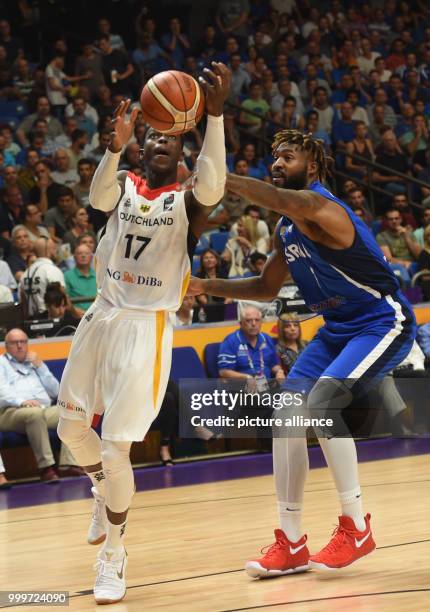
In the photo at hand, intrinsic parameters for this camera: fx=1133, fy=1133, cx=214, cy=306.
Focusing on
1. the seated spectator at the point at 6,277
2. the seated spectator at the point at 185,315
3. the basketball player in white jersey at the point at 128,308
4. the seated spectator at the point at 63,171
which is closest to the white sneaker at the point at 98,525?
the basketball player in white jersey at the point at 128,308

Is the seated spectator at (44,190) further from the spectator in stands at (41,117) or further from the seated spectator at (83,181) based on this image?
the spectator in stands at (41,117)

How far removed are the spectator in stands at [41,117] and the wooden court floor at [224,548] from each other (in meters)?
6.56

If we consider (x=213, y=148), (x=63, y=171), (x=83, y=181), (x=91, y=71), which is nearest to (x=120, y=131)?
(x=213, y=148)

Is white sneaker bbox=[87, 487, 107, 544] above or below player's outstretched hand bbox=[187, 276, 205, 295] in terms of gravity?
below

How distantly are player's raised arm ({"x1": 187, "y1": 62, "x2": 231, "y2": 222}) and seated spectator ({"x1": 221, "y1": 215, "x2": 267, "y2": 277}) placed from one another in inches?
272

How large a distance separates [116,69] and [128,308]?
Answer: 1081 cm

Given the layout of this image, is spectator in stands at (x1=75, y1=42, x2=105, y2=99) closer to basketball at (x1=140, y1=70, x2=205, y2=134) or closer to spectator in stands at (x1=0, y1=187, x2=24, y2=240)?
spectator in stands at (x1=0, y1=187, x2=24, y2=240)

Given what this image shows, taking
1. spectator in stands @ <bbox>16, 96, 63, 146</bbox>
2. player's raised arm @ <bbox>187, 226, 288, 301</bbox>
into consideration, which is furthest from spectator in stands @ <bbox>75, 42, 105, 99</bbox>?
player's raised arm @ <bbox>187, 226, 288, 301</bbox>

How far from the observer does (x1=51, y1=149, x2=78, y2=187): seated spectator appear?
13.4m

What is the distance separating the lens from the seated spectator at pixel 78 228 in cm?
1203

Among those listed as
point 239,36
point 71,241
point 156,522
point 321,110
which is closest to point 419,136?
point 321,110

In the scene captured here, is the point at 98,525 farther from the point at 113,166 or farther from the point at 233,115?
the point at 233,115

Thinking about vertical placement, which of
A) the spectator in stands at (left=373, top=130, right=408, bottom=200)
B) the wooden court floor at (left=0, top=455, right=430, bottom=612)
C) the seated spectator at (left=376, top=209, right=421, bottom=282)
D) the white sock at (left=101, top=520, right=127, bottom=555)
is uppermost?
the white sock at (left=101, top=520, right=127, bottom=555)

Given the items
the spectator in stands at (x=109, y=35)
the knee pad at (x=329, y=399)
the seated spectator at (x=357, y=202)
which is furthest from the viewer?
the spectator in stands at (x=109, y=35)
